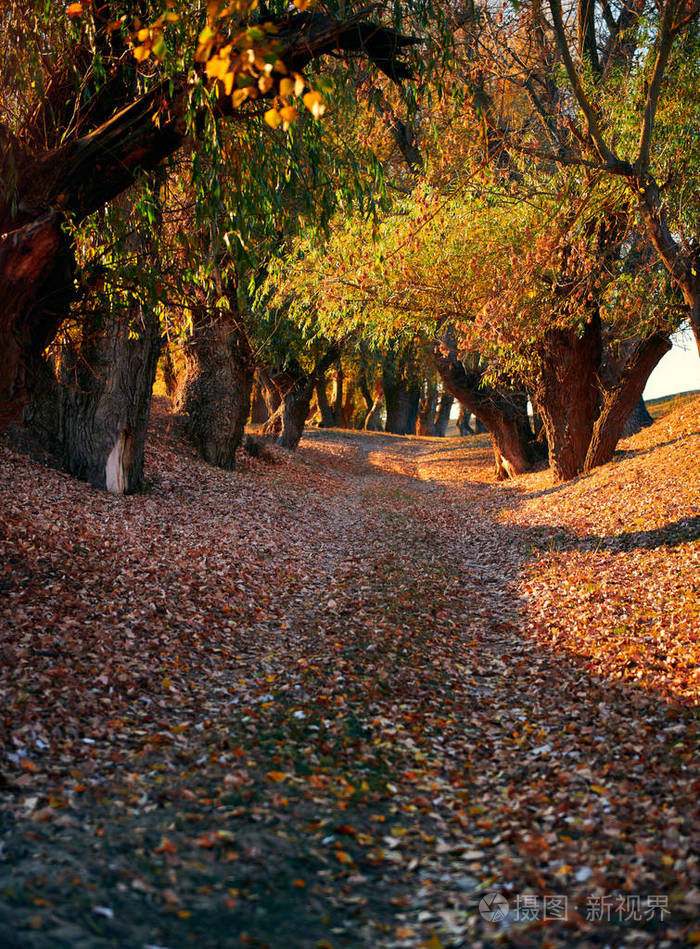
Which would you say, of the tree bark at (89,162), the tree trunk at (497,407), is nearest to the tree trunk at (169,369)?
the tree trunk at (497,407)

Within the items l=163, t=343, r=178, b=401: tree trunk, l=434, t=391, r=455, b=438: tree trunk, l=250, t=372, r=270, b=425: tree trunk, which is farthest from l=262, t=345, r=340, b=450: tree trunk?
l=434, t=391, r=455, b=438: tree trunk

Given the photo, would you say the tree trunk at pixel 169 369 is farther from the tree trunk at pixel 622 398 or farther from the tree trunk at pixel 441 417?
the tree trunk at pixel 441 417

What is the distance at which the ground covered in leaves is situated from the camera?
360cm

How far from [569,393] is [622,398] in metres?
1.27

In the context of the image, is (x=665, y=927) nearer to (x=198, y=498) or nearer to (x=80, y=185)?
(x=80, y=185)

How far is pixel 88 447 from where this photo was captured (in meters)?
12.8

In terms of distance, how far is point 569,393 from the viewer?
16.8 m

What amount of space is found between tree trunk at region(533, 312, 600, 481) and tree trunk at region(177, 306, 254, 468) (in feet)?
25.3

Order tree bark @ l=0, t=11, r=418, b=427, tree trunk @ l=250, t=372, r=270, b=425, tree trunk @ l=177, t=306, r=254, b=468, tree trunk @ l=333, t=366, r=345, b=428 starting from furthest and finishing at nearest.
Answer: tree trunk @ l=333, t=366, r=345, b=428
tree trunk @ l=250, t=372, r=270, b=425
tree trunk @ l=177, t=306, r=254, b=468
tree bark @ l=0, t=11, r=418, b=427

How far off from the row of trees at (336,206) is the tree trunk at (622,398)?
53mm

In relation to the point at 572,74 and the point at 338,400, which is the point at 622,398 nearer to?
Answer: the point at 572,74

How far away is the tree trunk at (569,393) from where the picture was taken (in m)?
16.2

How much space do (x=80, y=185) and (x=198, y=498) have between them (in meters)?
8.76

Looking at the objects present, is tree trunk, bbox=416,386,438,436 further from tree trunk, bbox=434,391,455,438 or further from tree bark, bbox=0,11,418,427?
tree bark, bbox=0,11,418,427
